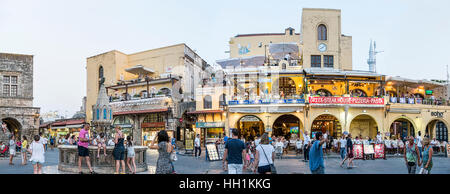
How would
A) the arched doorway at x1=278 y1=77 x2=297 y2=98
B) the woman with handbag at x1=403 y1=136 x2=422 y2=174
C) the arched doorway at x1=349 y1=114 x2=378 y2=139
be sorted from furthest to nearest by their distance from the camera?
the arched doorway at x1=278 y1=77 x2=297 y2=98 → the arched doorway at x1=349 y1=114 x2=378 y2=139 → the woman with handbag at x1=403 y1=136 x2=422 y2=174

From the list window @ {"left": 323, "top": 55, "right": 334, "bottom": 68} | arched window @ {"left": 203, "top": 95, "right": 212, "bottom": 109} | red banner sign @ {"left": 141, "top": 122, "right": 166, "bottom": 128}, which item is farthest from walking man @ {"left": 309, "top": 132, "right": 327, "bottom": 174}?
red banner sign @ {"left": 141, "top": 122, "right": 166, "bottom": 128}

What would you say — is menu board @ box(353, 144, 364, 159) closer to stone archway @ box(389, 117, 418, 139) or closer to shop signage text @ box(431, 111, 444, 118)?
shop signage text @ box(431, 111, 444, 118)

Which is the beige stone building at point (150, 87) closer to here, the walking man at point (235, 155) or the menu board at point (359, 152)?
the menu board at point (359, 152)

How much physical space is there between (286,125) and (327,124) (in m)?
3.73

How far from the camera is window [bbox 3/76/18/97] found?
3375cm

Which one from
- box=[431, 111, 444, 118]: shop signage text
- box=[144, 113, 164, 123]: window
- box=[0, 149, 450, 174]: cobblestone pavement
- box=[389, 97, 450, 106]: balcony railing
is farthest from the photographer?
box=[144, 113, 164, 123]: window

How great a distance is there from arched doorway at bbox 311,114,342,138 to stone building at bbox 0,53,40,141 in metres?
26.9

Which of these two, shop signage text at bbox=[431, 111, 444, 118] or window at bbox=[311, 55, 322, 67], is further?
window at bbox=[311, 55, 322, 67]

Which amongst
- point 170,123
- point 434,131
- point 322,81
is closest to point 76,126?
point 170,123

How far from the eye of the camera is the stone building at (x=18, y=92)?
110 feet

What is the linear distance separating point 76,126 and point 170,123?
15.2m

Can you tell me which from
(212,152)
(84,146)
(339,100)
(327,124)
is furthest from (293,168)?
(327,124)

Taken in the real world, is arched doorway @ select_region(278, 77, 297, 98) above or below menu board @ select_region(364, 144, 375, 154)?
above
